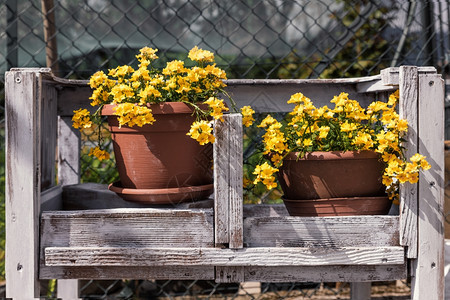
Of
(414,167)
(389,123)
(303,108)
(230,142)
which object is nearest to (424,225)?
(414,167)

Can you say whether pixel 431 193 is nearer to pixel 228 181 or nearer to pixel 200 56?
pixel 228 181

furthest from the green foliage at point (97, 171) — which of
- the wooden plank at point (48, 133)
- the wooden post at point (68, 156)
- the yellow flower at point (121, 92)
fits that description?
the yellow flower at point (121, 92)

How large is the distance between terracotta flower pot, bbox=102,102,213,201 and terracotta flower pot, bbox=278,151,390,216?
0.29 meters

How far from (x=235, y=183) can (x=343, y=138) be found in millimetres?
340

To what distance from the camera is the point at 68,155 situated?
6.38ft

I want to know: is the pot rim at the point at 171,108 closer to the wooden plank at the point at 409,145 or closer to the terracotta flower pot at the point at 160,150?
the terracotta flower pot at the point at 160,150

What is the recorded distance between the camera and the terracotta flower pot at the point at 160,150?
4.65 feet

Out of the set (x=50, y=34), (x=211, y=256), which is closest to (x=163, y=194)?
(x=211, y=256)

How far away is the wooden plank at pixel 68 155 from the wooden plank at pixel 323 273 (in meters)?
0.90

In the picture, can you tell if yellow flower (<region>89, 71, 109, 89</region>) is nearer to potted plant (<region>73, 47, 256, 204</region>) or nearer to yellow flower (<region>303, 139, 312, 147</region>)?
potted plant (<region>73, 47, 256, 204</region>)

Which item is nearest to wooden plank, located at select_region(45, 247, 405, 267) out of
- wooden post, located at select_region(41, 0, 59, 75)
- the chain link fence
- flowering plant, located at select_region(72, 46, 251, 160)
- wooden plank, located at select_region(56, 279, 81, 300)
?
flowering plant, located at select_region(72, 46, 251, 160)

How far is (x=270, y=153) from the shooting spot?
1.46 metres

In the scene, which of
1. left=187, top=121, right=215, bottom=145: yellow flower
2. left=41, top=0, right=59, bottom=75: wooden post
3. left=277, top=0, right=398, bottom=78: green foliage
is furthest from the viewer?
left=277, top=0, right=398, bottom=78: green foliage

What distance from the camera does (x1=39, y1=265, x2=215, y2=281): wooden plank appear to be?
4.49 ft
